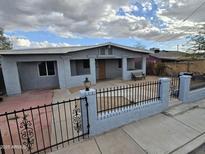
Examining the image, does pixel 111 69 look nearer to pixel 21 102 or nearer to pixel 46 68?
pixel 46 68

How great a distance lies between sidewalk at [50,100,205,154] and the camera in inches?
127

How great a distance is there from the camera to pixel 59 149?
330 cm

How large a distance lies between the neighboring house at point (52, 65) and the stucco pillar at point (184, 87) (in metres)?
7.55

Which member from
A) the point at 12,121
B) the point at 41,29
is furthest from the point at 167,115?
the point at 41,29

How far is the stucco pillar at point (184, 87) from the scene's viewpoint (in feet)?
19.3

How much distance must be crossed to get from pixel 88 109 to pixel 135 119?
6.74 ft

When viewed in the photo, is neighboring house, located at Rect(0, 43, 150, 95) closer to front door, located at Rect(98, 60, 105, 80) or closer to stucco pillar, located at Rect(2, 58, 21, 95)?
stucco pillar, located at Rect(2, 58, 21, 95)

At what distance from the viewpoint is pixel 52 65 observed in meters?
11.6

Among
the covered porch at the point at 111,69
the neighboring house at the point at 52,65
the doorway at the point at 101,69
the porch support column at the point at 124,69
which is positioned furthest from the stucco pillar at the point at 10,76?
the porch support column at the point at 124,69

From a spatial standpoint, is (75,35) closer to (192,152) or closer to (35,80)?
(35,80)

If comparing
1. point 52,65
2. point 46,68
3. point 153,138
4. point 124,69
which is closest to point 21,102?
point 46,68

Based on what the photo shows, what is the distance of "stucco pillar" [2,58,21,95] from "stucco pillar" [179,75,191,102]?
431 inches

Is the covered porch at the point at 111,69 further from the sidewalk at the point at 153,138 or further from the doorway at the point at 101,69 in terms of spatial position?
the sidewalk at the point at 153,138

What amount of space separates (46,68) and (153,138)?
10529 millimetres
